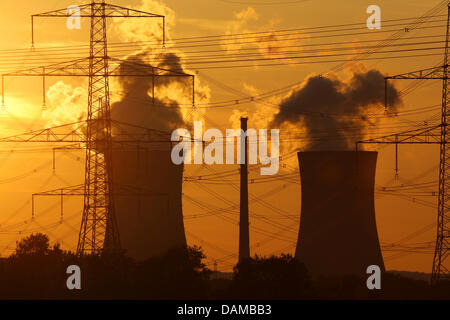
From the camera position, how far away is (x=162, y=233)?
54469 millimetres

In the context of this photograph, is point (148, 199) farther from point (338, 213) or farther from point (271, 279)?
point (271, 279)

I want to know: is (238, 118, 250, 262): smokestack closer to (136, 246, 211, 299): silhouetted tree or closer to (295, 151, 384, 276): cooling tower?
(295, 151, 384, 276): cooling tower

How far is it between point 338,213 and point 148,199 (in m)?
12.1

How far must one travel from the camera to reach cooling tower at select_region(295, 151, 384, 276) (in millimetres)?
47469

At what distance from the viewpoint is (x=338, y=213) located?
157 feet

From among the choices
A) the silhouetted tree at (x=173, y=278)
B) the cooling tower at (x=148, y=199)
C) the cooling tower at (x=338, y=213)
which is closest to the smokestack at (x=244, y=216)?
the cooling tower at (x=148, y=199)

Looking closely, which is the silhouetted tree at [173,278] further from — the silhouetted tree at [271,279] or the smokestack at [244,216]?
the smokestack at [244,216]

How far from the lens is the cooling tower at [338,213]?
47.5 meters

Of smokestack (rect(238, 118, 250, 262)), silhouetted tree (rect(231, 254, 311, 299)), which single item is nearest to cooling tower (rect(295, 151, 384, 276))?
silhouetted tree (rect(231, 254, 311, 299))

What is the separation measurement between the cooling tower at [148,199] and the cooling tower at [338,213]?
8.05 m

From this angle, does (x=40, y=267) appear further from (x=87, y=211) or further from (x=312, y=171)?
(x=312, y=171)
